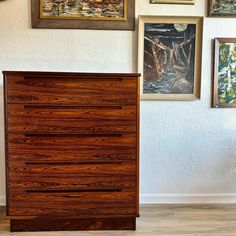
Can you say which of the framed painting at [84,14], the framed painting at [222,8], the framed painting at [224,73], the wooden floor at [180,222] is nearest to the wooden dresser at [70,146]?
the wooden floor at [180,222]

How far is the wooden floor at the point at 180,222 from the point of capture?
2.12 metres

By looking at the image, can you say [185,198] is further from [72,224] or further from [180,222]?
[72,224]

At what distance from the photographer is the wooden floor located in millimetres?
2117

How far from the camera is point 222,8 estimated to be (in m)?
2.53

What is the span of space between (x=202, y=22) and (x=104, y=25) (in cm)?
84

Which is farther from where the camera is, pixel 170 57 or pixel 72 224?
pixel 170 57

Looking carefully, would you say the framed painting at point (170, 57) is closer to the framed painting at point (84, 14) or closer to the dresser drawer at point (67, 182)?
the framed painting at point (84, 14)

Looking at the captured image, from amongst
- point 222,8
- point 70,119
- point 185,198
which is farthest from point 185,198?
point 222,8

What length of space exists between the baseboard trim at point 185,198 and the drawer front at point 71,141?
0.80m

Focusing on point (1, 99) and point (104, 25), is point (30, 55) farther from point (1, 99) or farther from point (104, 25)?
point (104, 25)

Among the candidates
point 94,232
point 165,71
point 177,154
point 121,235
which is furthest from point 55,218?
point 165,71

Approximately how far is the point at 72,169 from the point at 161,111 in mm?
979

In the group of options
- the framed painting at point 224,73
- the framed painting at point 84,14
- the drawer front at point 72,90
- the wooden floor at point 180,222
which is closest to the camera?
the drawer front at point 72,90

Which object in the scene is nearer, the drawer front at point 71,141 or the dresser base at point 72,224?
the drawer front at point 71,141
